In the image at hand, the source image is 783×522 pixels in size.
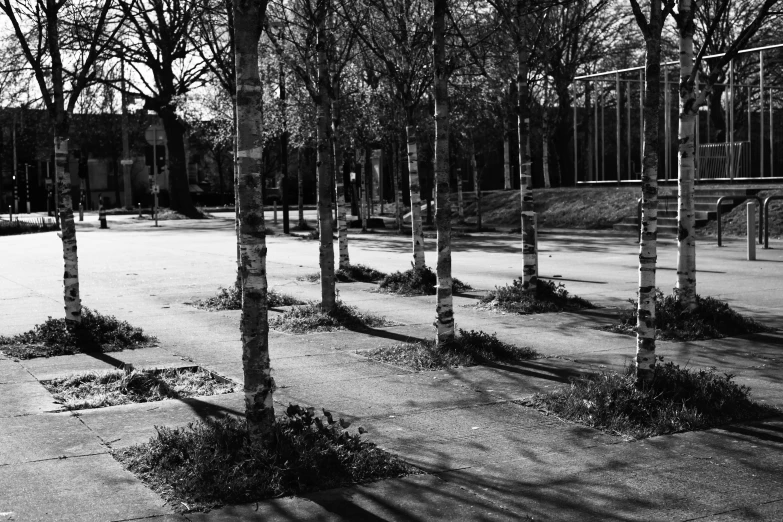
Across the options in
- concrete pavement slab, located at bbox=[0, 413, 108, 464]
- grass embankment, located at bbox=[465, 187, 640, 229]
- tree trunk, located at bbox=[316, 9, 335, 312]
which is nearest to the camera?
concrete pavement slab, located at bbox=[0, 413, 108, 464]

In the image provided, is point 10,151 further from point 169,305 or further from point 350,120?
point 169,305

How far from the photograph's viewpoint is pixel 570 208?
110ft

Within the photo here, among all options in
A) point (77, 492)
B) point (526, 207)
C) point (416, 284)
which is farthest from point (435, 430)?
point (416, 284)

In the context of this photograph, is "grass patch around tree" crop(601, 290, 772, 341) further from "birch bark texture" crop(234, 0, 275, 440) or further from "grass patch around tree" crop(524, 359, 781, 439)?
"birch bark texture" crop(234, 0, 275, 440)

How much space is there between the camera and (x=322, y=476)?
539cm

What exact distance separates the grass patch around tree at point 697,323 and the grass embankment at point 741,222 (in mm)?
14810

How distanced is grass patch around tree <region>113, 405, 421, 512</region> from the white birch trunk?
450 centimetres

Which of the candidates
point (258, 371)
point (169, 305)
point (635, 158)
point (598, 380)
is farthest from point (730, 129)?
point (258, 371)

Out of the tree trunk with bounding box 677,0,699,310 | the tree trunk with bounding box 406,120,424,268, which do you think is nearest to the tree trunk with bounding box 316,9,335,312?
the tree trunk with bounding box 406,120,424,268

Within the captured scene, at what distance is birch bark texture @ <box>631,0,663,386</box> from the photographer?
6.83m

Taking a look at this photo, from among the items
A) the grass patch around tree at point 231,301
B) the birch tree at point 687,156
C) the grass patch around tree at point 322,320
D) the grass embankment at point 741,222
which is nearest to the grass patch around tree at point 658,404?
the birch tree at point 687,156

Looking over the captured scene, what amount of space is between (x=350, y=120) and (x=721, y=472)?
26406 mm

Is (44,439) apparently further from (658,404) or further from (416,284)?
(416,284)

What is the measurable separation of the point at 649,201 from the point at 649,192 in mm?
64
